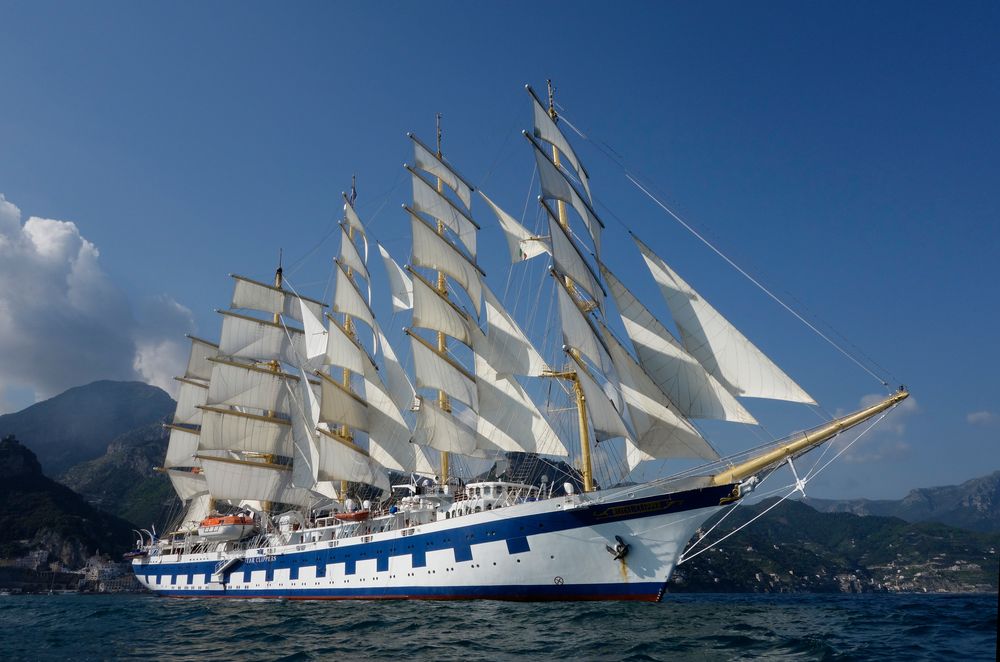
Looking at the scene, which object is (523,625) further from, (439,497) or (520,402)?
(520,402)

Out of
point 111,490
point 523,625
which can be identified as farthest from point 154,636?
point 111,490

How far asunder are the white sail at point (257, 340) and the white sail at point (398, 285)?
994 cm

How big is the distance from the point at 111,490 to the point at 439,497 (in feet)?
517

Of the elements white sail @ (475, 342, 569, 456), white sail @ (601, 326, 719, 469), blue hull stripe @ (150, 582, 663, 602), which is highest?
white sail @ (475, 342, 569, 456)

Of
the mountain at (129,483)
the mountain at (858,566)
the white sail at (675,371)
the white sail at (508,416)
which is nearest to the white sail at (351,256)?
the white sail at (508,416)

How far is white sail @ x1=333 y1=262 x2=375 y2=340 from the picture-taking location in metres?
48.9

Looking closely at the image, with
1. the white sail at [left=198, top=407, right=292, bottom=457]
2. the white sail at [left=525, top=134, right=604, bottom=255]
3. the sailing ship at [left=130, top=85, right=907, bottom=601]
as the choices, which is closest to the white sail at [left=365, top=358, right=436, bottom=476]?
the sailing ship at [left=130, top=85, right=907, bottom=601]

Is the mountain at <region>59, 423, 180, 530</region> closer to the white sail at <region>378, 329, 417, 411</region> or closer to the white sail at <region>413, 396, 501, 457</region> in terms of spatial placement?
the white sail at <region>378, 329, 417, 411</region>

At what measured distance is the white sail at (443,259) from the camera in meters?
42.8

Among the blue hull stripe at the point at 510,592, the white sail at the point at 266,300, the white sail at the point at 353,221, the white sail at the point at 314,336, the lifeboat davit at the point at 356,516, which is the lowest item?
the blue hull stripe at the point at 510,592

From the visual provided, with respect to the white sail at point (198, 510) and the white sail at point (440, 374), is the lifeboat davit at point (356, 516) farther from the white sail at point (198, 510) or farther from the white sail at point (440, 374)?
the white sail at point (198, 510)

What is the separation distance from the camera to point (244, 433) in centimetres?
5109

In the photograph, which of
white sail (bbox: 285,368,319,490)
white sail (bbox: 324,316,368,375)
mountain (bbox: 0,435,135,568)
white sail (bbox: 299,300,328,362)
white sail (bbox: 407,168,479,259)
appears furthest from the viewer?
mountain (bbox: 0,435,135,568)

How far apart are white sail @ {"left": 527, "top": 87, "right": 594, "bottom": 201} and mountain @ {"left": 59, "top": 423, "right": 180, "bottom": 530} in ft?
415
